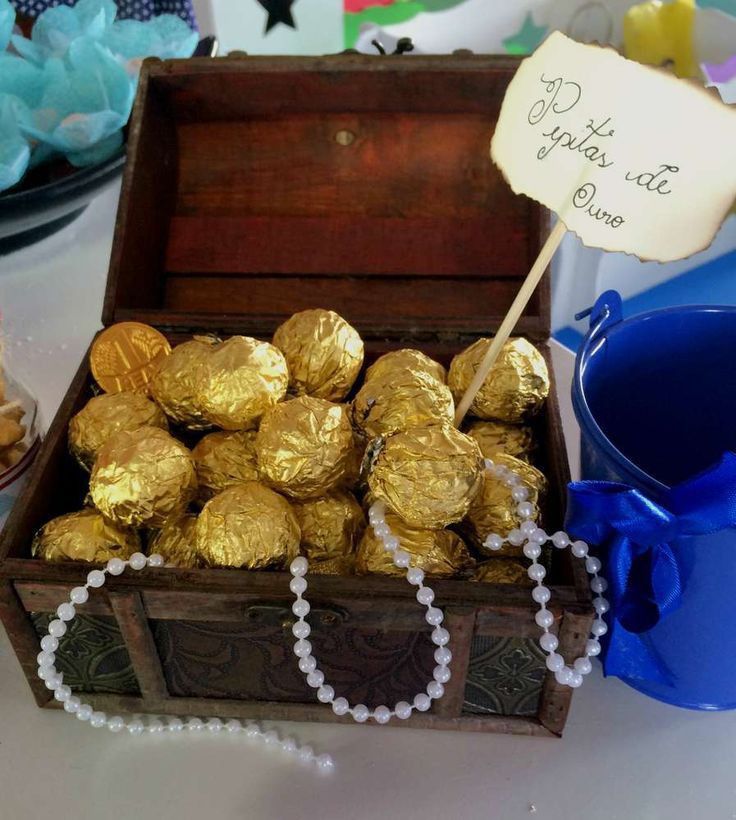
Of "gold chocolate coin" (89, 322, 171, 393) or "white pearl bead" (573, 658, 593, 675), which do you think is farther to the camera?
"gold chocolate coin" (89, 322, 171, 393)

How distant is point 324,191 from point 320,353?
31 cm

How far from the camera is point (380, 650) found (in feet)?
2.02

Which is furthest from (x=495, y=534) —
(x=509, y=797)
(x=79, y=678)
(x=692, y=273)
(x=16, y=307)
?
(x=692, y=273)

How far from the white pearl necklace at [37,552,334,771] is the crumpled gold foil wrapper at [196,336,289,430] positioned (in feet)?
0.46

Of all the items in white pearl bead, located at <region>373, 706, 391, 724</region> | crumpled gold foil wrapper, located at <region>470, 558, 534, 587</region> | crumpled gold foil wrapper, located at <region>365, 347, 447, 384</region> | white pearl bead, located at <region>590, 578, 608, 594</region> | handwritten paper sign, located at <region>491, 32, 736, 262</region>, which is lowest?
white pearl bead, located at <region>373, 706, 391, 724</region>

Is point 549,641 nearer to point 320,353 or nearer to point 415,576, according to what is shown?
point 415,576

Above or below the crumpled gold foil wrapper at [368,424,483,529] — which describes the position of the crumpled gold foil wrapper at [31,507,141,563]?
below

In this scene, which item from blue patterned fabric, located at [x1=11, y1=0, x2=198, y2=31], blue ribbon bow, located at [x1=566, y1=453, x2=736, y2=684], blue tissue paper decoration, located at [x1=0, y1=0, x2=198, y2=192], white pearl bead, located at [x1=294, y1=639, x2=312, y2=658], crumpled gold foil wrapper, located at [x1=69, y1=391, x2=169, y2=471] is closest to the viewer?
blue ribbon bow, located at [x1=566, y1=453, x2=736, y2=684]

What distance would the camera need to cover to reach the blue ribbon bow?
48 centimetres

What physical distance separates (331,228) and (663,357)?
1.39 ft

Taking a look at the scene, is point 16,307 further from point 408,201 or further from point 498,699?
point 498,699

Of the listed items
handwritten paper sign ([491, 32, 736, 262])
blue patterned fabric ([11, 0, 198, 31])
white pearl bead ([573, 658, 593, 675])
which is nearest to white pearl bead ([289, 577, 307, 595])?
white pearl bead ([573, 658, 593, 675])

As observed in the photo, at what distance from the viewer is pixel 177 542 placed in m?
0.65

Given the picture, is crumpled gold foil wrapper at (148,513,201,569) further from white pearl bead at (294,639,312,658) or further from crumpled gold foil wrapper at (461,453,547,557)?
crumpled gold foil wrapper at (461,453,547,557)
